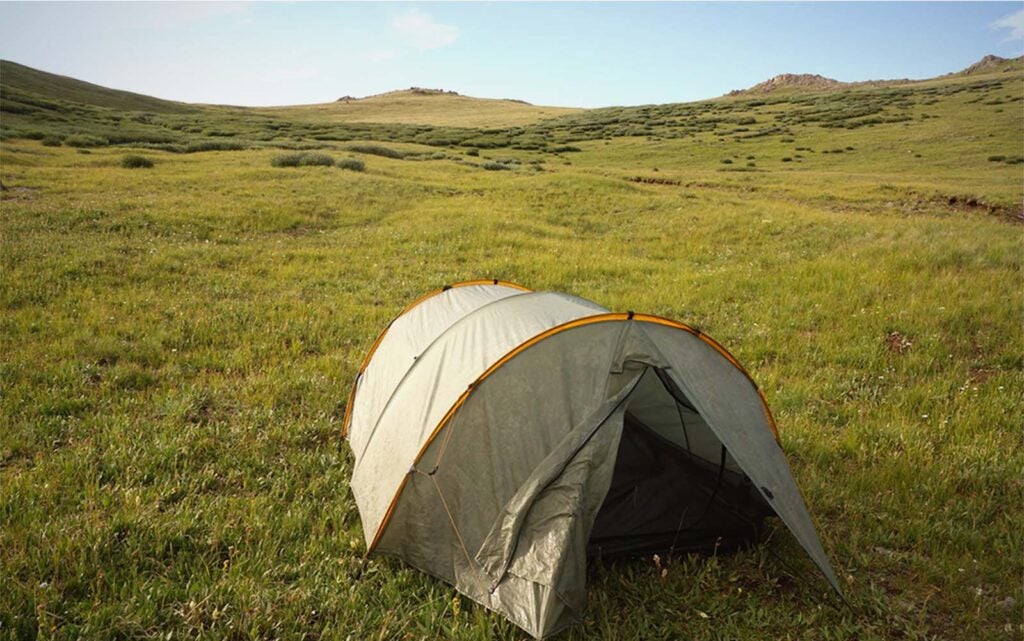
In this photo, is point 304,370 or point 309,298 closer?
point 304,370

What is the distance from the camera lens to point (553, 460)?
472 centimetres

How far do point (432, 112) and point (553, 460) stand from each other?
125776 mm

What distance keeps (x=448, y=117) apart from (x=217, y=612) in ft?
385

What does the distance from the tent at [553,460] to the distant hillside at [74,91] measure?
92785 mm

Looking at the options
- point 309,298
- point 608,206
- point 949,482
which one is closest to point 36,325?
point 309,298

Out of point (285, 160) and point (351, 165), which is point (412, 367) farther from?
point (285, 160)

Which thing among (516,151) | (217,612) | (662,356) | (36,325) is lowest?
(217,612)

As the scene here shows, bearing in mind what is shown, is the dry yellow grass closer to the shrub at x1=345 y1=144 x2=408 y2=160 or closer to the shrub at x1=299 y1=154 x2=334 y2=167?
the shrub at x1=345 y1=144 x2=408 y2=160

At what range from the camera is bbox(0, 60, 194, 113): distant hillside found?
80.7 m

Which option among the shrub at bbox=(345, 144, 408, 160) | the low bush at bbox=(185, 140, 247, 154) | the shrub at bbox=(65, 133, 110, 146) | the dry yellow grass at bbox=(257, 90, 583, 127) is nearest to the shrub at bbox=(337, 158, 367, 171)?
the shrub at bbox=(345, 144, 408, 160)

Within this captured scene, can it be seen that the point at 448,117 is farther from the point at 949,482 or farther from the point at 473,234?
the point at 949,482

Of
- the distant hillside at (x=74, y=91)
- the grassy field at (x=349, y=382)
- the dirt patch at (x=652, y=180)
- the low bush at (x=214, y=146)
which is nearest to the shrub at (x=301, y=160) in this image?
the grassy field at (x=349, y=382)

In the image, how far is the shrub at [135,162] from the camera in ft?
104

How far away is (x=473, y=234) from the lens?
1936 centimetres
